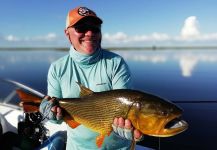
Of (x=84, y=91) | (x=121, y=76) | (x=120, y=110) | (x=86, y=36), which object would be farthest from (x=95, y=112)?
(x=86, y=36)

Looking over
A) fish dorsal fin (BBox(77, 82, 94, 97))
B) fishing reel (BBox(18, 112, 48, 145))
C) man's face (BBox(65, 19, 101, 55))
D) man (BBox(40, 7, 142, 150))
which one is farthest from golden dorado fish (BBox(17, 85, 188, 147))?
fishing reel (BBox(18, 112, 48, 145))

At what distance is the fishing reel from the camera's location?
6102mm

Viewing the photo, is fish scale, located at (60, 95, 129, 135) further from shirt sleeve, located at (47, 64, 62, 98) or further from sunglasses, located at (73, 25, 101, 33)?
sunglasses, located at (73, 25, 101, 33)

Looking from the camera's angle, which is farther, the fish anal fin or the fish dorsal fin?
the fish anal fin

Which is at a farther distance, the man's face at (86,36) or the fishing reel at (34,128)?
the fishing reel at (34,128)

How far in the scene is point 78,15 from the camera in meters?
3.38

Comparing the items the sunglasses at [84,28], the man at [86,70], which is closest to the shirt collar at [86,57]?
the man at [86,70]

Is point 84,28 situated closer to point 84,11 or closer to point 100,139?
point 84,11

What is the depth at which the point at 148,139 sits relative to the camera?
13.7 meters

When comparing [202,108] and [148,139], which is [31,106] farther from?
[202,108]

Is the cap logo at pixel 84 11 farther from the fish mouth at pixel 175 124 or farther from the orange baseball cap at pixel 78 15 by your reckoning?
the fish mouth at pixel 175 124

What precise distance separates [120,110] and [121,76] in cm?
48

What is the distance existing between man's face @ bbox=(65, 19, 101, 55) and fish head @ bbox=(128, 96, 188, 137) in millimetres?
912

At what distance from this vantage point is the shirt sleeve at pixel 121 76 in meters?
3.25
